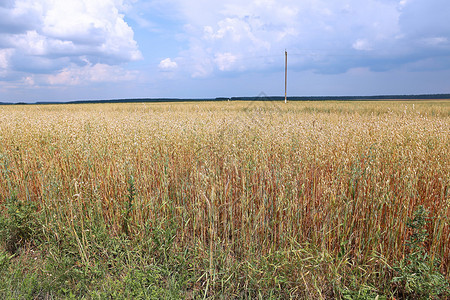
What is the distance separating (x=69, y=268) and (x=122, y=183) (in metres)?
0.99

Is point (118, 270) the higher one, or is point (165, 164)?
point (165, 164)

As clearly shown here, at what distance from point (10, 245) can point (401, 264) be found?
3.92 meters

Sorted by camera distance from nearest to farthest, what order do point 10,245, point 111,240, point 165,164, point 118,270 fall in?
1. point 118,270
2. point 111,240
3. point 10,245
4. point 165,164

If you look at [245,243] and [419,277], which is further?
[245,243]

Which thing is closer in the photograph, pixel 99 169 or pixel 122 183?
pixel 122 183

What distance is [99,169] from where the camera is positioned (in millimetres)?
3709

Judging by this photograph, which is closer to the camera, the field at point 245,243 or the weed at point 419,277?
the weed at point 419,277

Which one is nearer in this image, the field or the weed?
the weed

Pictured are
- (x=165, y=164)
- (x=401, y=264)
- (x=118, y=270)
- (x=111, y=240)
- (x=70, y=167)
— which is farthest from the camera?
(x=70, y=167)

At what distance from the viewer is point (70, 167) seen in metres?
3.88

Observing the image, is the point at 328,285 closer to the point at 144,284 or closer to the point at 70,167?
the point at 144,284

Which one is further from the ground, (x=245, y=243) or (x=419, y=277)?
(x=245, y=243)

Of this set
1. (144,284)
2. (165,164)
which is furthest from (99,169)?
(144,284)

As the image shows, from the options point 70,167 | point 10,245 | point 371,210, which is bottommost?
point 10,245
